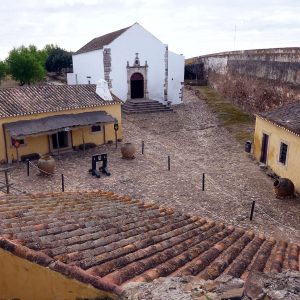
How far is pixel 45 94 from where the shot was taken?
68.5ft

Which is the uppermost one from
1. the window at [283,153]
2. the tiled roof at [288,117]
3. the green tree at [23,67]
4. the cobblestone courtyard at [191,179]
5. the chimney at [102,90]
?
the green tree at [23,67]

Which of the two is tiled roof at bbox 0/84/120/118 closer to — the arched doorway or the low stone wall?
the arched doorway

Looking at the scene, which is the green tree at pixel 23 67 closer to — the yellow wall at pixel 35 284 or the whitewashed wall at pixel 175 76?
the whitewashed wall at pixel 175 76

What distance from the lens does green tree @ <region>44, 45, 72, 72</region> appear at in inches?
1887

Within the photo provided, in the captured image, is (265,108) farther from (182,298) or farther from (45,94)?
(182,298)

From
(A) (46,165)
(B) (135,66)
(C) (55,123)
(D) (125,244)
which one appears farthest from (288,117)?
(B) (135,66)

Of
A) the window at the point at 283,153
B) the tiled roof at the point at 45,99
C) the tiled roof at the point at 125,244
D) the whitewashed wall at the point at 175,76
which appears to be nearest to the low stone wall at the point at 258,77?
the whitewashed wall at the point at 175,76

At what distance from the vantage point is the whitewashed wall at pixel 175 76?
33719 millimetres

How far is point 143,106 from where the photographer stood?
31641 millimetres

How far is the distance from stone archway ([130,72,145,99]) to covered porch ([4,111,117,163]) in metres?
11.4

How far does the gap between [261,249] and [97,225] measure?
2848 millimetres

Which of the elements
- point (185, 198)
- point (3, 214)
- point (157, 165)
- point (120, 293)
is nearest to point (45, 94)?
point (157, 165)

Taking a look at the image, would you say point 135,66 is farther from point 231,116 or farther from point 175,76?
point 231,116

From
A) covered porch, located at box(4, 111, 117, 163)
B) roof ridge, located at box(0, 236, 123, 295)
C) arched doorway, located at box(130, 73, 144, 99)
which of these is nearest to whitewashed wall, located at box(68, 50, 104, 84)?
arched doorway, located at box(130, 73, 144, 99)
